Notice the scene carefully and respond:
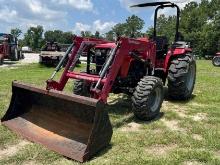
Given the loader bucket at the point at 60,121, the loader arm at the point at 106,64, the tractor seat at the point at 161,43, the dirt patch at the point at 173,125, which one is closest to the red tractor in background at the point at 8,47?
the tractor seat at the point at 161,43

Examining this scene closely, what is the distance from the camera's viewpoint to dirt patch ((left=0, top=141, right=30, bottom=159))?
5.32m

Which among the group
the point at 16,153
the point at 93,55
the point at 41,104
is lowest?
the point at 16,153

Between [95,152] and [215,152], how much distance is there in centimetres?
171

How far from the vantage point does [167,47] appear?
9539mm

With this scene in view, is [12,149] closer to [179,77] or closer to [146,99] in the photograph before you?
[146,99]

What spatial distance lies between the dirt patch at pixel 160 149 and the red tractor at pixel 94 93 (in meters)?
0.63

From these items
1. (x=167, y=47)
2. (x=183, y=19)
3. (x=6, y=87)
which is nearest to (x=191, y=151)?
(x=167, y=47)

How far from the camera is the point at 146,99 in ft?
22.3

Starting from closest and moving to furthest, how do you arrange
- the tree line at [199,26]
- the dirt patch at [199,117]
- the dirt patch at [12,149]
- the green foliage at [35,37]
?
1. the dirt patch at [12,149]
2. the dirt patch at [199,117]
3. the tree line at [199,26]
4. the green foliage at [35,37]

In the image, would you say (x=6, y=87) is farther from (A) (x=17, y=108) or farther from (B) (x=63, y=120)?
(B) (x=63, y=120)

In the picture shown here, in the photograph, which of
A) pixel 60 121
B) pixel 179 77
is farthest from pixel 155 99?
pixel 60 121

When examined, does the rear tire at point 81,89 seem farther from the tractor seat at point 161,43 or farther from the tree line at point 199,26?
the tree line at point 199,26

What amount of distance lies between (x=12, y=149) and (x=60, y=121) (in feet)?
2.87

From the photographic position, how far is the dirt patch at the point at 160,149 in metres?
5.40
